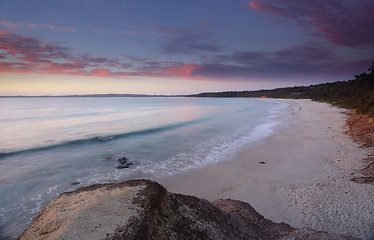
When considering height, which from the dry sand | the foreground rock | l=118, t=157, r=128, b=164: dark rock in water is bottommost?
l=118, t=157, r=128, b=164: dark rock in water

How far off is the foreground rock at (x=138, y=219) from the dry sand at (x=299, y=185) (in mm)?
1976

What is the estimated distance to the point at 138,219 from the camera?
2.12 meters

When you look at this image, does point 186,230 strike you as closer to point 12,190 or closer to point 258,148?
point 12,190

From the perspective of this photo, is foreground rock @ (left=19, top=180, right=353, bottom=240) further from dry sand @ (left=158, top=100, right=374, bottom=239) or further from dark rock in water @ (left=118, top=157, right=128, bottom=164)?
dark rock in water @ (left=118, top=157, right=128, bottom=164)

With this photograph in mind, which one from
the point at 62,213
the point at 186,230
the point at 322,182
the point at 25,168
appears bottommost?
the point at 25,168

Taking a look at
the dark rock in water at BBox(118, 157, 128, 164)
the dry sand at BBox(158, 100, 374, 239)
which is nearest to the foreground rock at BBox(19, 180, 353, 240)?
the dry sand at BBox(158, 100, 374, 239)

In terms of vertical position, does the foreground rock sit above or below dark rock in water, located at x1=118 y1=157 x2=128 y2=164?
above

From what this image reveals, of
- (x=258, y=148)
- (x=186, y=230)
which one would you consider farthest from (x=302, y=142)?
(x=186, y=230)

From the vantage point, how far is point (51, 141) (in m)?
16.3

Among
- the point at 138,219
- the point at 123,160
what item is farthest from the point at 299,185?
the point at 123,160

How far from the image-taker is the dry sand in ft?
14.7

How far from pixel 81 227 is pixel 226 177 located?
6.51 m

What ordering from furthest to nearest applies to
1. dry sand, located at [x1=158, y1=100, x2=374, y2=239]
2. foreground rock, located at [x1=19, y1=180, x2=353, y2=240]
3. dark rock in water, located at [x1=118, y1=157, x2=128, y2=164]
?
dark rock in water, located at [x1=118, y1=157, x2=128, y2=164] < dry sand, located at [x1=158, y1=100, x2=374, y2=239] < foreground rock, located at [x1=19, y1=180, x2=353, y2=240]

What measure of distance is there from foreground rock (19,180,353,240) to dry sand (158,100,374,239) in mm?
1976
